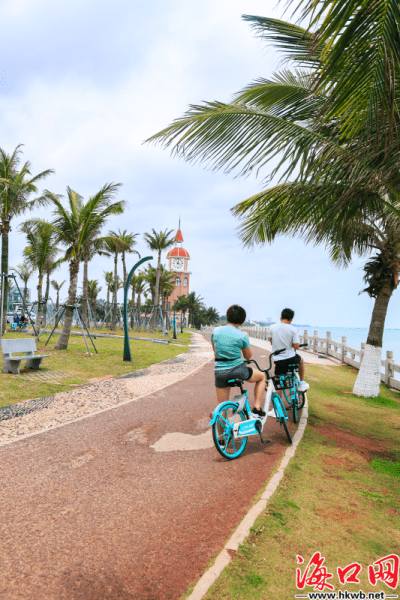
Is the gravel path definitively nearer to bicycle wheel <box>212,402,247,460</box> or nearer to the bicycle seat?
bicycle wheel <box>212,402,247,460</box>

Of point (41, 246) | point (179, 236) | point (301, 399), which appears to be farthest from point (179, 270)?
point (301, 399)

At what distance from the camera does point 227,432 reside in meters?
4.86

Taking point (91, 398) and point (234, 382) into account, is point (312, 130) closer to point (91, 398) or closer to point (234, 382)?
point (234, 382)

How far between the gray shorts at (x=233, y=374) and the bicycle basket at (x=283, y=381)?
1.40 meters

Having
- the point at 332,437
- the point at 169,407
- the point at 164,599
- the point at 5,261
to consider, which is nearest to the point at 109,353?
the point at 5,261

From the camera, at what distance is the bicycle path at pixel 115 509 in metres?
2.65

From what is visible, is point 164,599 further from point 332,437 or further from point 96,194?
point 96,194

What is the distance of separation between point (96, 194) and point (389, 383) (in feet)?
46.8

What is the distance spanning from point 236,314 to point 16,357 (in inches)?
312

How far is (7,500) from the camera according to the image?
12.3 feet

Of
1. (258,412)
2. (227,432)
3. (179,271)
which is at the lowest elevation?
(227,432)

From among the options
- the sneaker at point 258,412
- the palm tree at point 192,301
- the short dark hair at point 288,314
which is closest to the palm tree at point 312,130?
the short dark hair at point 288,314

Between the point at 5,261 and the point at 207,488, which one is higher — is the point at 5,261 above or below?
above

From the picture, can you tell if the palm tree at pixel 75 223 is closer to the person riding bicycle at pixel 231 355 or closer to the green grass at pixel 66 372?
the green grass at pixel 66 372
